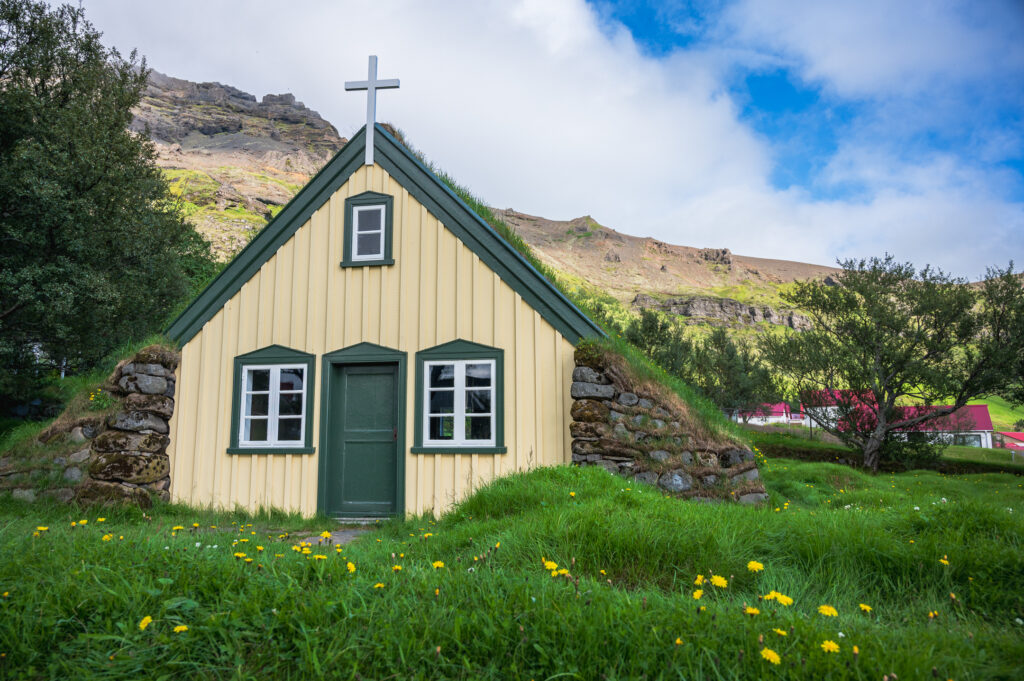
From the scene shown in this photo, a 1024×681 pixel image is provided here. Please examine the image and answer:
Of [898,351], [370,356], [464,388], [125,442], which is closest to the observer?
[125,442]

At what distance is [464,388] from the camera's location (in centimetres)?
834

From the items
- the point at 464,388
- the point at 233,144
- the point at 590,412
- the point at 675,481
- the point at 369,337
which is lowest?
the point at 675,481

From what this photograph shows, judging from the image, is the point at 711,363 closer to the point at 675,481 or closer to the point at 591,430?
the point at 675,481

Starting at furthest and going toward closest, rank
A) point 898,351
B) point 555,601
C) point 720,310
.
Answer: point 720,310 < point 898,351 < point 555,601

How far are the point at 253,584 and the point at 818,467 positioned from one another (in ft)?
51.6

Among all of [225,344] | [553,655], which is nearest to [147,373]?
[225,344]

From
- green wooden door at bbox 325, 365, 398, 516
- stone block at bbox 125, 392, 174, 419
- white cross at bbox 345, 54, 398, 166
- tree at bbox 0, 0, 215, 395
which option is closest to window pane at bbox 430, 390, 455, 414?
green wooden door at bbox 325, 365, 398, 516

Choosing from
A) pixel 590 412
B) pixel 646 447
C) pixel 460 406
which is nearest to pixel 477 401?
pixel 460 406

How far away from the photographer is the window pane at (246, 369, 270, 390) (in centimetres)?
884

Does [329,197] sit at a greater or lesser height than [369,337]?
greater

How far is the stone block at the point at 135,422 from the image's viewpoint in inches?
320

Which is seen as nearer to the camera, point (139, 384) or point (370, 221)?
point (139, 384)

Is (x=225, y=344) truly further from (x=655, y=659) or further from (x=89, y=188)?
(x=89, y=188)

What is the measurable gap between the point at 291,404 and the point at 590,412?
4.63 m
